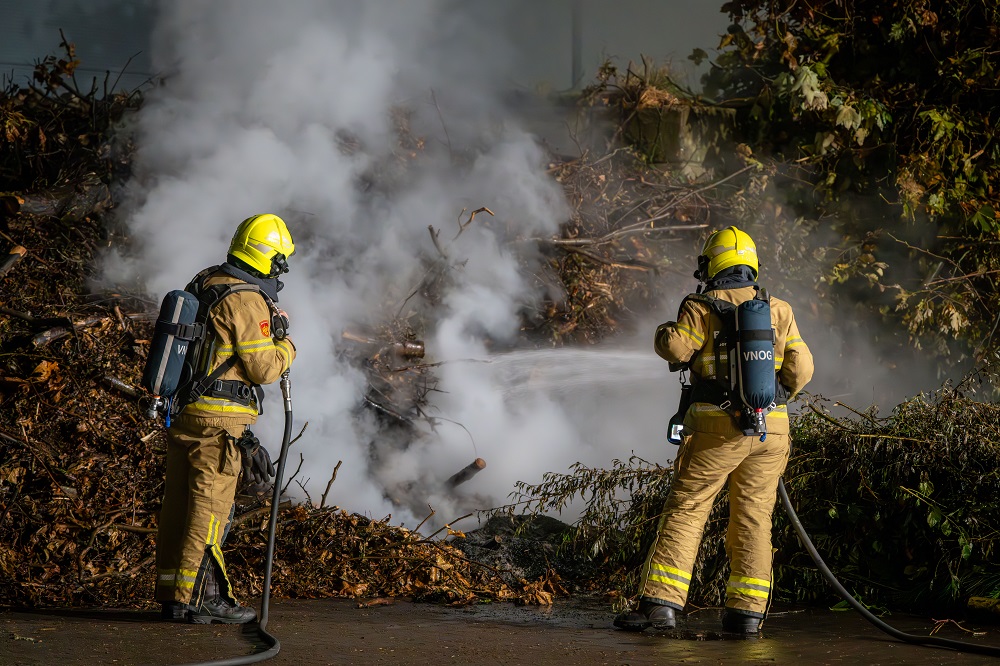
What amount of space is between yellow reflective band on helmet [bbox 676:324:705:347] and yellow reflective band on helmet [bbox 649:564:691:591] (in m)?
1.06

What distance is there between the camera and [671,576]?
13.9ft

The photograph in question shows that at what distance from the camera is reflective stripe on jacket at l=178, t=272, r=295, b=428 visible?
4.34m

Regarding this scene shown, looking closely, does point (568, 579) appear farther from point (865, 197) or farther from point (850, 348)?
point (865, 197)

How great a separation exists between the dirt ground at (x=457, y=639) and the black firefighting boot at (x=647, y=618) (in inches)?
2.0

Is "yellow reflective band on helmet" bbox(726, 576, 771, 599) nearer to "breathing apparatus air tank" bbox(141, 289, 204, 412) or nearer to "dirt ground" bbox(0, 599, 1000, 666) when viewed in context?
"dirt ground" bbox(0, 599, 1000, 666)

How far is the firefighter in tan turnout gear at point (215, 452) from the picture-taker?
431 centimetres

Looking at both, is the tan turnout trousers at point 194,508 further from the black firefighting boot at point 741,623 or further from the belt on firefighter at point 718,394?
the black firefighting boot at point 741,623

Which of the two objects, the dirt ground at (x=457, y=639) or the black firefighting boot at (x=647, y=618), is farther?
the black firefighting boot at (x=647, y=618)

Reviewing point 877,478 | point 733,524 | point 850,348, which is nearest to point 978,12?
point 850,348

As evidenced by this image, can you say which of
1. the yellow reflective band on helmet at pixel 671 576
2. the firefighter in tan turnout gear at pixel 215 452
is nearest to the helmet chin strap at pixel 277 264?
the firefighter in tan turnout gear at pixel 215 452

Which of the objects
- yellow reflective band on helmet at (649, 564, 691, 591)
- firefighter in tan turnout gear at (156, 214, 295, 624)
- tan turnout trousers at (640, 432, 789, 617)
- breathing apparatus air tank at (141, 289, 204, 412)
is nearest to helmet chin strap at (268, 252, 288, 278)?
firefighter in tan turnout gear at (156, 214, 295, 624)

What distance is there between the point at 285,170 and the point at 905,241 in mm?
5828

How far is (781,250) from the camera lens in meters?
9.07

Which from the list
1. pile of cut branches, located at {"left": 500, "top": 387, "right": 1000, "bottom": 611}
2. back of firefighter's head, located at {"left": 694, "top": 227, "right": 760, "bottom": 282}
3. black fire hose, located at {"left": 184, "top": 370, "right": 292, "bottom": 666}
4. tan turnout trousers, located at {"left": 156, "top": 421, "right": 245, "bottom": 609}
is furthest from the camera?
pile of cut branches, located at {"left": 500, "top": 387, "right": 1000, "bottom": 611}
